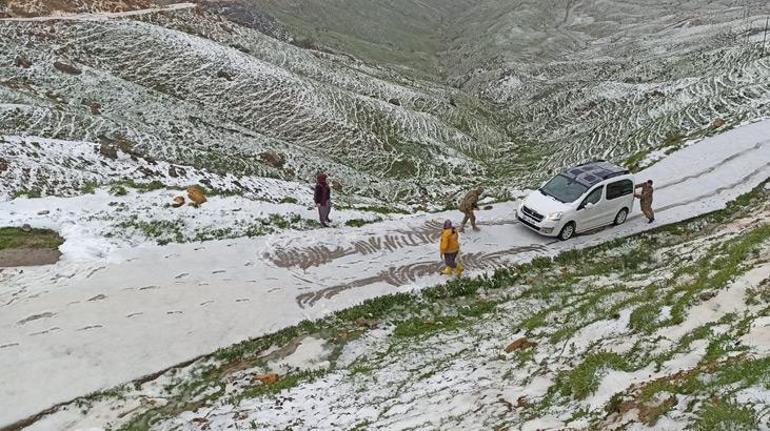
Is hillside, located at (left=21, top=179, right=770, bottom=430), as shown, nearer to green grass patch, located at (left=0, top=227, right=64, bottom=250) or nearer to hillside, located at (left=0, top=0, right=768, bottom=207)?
green grass patch, located at (left=0, top=227, right=64, bottom=250)

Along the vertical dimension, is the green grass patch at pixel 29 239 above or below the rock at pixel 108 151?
below

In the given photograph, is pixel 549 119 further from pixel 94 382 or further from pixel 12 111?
pixel 94 382

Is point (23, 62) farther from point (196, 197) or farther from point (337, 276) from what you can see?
point (337, 276)

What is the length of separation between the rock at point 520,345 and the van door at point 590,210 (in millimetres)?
9657

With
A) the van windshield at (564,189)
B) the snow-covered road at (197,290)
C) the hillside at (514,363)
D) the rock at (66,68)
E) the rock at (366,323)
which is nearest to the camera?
the hillside at (514,363)

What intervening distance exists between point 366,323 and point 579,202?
33.0 feet

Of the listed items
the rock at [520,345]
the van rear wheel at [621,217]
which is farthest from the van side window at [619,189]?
the rock at [520,345]

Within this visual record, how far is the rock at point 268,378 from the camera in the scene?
579 inches

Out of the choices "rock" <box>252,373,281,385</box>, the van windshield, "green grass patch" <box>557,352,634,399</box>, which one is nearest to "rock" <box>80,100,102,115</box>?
the van windshield

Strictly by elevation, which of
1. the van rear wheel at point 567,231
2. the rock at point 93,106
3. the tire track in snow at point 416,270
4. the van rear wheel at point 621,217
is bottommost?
the tire track in snow at point 416,270

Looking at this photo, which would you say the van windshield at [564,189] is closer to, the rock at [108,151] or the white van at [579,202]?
the white van at [579,202]

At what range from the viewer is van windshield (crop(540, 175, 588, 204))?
75.9 ft

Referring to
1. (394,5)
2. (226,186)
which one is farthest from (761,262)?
Result: (394,5)

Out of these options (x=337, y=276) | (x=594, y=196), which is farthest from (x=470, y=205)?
(x=337, y=276)
